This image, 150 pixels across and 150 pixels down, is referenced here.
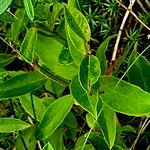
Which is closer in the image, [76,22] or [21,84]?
[76,22]

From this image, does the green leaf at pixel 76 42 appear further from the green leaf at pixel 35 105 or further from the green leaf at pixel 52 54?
the green leaf at pixel 35 105

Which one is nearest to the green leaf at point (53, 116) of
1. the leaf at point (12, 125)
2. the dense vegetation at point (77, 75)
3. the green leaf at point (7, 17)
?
the dense vegetation at point (77, 75)

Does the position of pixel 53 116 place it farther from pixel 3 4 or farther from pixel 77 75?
pixel 3 4

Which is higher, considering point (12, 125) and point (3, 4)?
point (3, 4)

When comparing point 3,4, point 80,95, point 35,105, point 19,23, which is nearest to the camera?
point 3,4

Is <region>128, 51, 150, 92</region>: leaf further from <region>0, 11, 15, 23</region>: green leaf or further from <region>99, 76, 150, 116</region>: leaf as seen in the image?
<region>0, 11, 15, 23</region>: green leaf

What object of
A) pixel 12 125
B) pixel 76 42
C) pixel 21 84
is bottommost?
pixel 12 125

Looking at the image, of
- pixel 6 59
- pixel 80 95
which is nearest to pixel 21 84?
pixel 6 59
